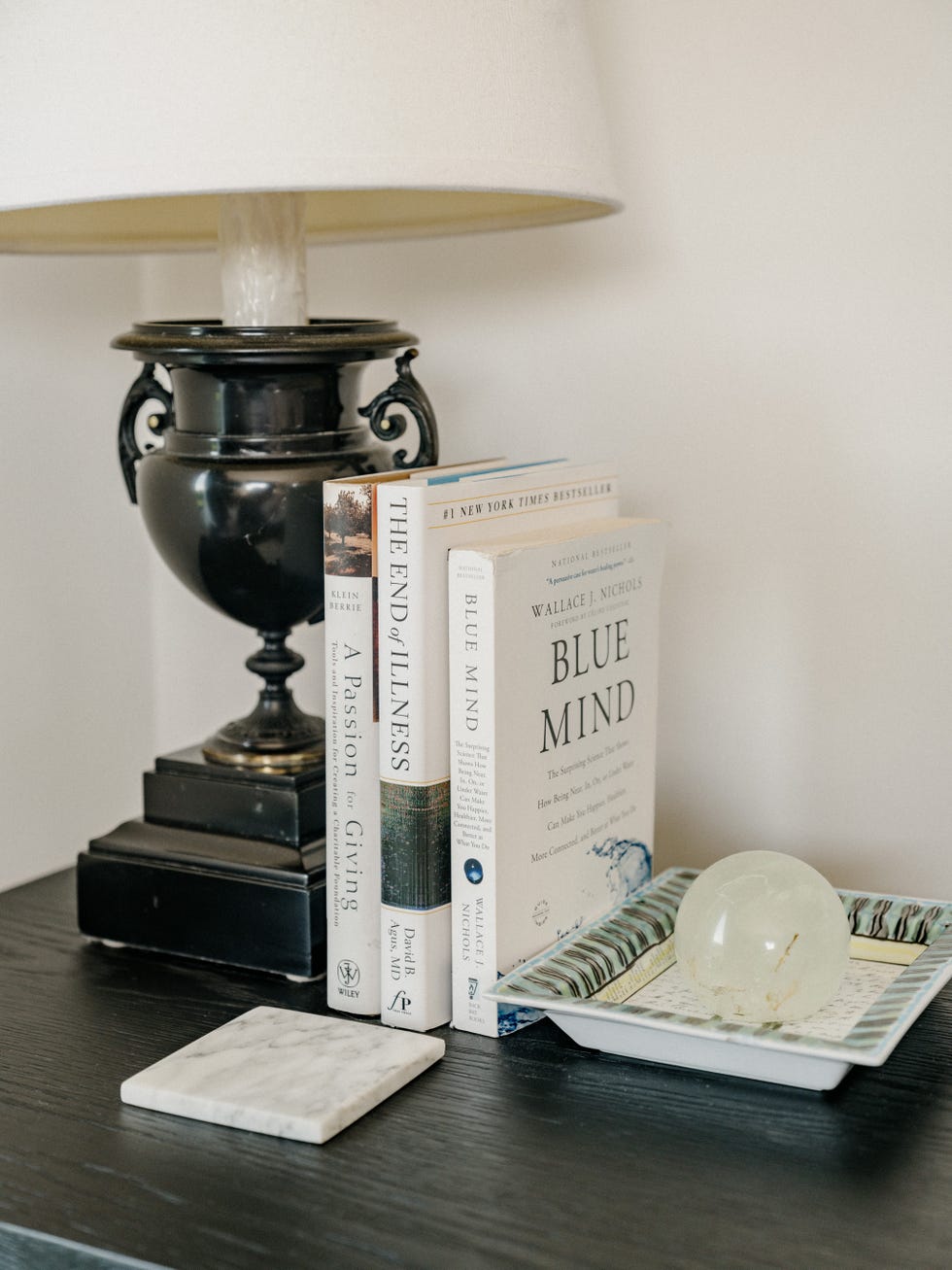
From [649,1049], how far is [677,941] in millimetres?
64

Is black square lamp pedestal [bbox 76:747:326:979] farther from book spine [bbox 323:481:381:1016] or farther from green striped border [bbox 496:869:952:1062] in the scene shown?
green striped border [bbox 496:869:952:1062]

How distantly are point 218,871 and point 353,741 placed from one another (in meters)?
0.15

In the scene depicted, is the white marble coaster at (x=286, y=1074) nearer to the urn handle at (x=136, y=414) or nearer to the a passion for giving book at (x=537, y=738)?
the a passion for giving book at (x=537, y=738)

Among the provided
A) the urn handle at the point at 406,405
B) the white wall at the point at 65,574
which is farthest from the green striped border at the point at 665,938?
the white wall at the point at 65,574

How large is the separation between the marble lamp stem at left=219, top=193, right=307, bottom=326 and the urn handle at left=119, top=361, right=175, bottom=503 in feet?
0.21

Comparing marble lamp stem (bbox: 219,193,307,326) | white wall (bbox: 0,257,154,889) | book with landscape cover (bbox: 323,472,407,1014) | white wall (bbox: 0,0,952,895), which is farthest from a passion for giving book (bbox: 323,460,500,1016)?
white wall (bbox: 0,257,154,889)

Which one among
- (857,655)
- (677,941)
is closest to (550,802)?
(677,941)

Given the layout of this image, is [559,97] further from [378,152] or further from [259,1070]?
[259,1070]

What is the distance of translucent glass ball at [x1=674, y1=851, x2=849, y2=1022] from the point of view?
2.37 feet

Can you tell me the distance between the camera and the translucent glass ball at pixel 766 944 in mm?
722

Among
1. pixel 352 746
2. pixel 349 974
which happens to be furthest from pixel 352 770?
pixel 349 974

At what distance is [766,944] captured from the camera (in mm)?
722

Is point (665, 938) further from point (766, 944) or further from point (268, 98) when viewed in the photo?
point (268, 98)

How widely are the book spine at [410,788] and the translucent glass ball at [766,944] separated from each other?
0.47 feet
